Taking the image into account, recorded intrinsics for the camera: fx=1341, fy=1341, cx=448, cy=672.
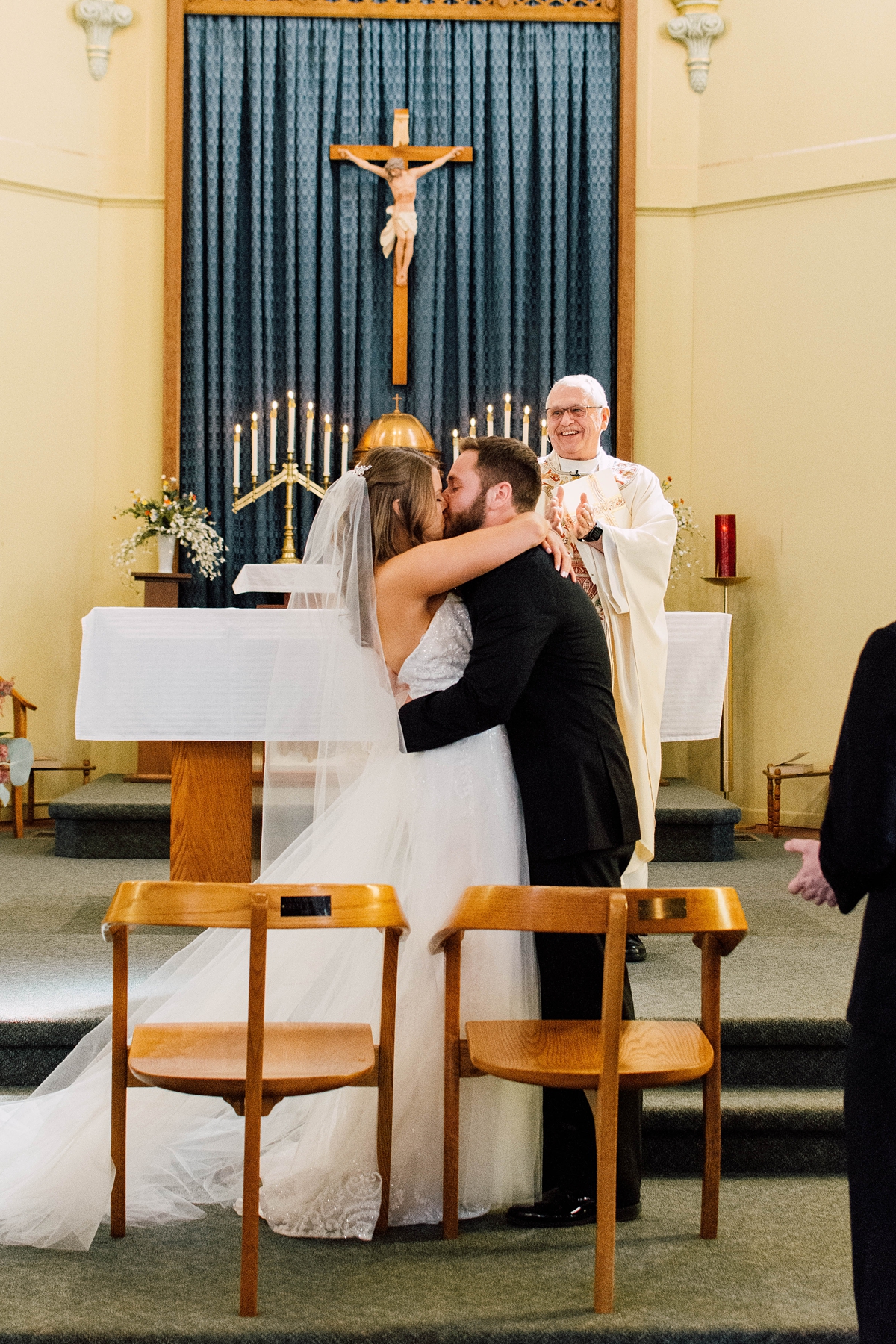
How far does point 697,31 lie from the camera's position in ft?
23.3

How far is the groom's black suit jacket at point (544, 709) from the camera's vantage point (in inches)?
110

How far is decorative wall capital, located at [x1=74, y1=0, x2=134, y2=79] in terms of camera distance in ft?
23.2

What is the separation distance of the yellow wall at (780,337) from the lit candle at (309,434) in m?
1.78

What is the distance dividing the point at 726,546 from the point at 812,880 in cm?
494

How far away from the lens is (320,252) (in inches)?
285

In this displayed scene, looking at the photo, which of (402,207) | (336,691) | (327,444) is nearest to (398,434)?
(327,444)

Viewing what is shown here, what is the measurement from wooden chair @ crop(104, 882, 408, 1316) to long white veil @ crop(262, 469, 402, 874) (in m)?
0.58

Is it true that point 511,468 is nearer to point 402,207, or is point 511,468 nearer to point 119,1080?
point 119,1080

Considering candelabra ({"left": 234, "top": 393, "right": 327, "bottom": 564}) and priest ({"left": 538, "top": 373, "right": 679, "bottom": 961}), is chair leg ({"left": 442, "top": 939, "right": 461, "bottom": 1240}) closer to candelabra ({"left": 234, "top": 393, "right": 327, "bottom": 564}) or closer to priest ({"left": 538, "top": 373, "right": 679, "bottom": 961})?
priest ({"left": 538, "top": 373, "right": 679, "bottom": 961})

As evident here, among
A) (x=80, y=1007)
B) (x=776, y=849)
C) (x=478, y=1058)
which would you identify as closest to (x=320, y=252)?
(x=776, y=849)

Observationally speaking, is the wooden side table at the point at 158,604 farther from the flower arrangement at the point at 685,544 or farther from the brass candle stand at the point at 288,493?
the flower arrangement at the point at 685,544

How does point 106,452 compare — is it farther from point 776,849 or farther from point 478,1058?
point 478,1058

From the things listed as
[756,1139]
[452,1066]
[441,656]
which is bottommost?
[756,1139]

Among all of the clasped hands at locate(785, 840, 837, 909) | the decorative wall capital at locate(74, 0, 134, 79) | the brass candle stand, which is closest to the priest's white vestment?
the clasped hands at locate(785, 840, 837, 909)
